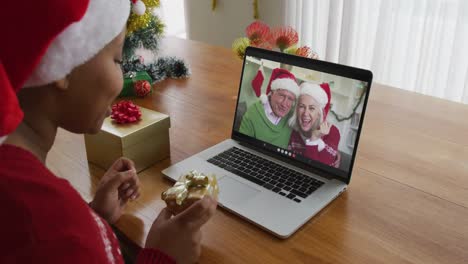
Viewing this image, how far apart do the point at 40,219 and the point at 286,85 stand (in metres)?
0.60

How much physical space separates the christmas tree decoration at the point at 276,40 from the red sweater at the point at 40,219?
2.41 feet

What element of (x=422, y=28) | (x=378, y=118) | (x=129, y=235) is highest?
(x=422, y=28)

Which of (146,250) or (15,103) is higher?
(15,103)

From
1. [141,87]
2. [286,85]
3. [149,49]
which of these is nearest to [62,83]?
[286,85]

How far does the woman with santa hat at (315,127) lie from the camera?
95cm

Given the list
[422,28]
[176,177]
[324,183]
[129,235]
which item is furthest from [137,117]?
[422,28]

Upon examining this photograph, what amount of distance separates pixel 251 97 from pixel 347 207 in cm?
34

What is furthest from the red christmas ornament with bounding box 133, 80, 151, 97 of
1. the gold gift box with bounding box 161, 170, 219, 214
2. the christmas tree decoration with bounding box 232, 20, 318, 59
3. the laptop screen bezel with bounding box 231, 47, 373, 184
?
the gold gift box with bounding box 161, 170, 219, 214

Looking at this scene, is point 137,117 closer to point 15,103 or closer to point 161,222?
point 161,222

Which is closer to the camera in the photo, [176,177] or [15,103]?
[15,103]

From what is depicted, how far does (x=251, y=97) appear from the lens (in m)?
1.07

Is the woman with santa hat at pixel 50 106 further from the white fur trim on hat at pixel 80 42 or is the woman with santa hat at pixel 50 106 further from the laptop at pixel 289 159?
the laptop at pixel 289 159

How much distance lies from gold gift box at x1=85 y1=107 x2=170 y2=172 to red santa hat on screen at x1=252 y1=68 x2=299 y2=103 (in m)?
0.23

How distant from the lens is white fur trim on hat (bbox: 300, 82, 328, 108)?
3.13 ft
